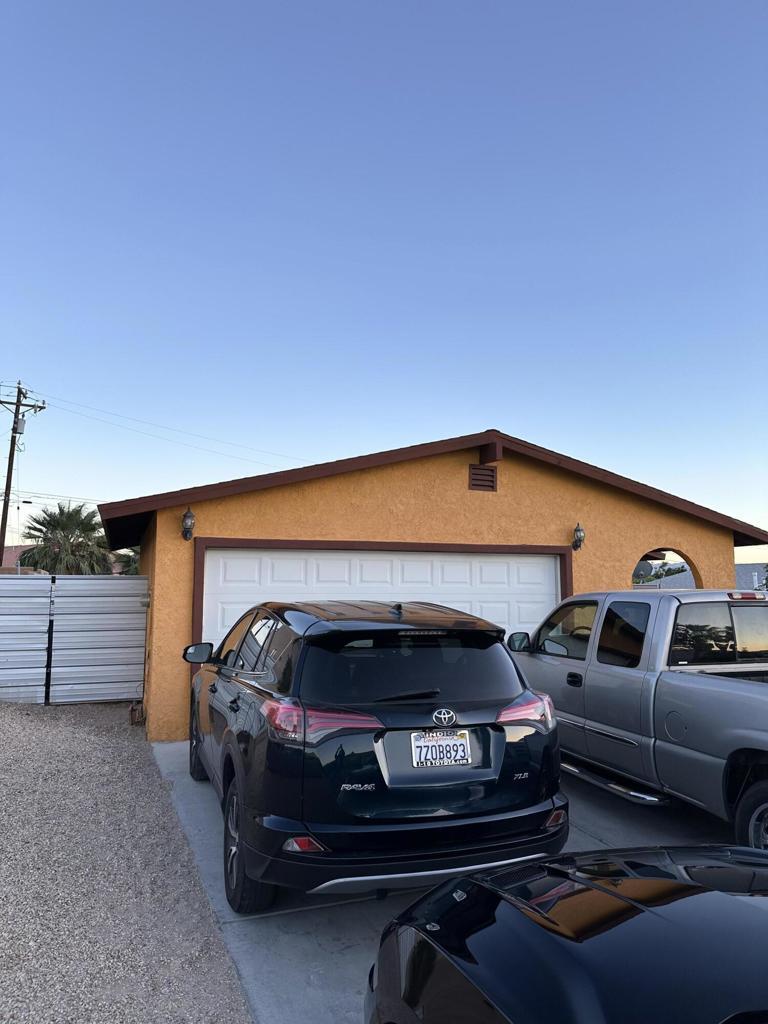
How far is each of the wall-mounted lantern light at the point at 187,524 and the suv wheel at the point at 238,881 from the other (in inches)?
182

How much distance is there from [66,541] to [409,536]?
76.6ft

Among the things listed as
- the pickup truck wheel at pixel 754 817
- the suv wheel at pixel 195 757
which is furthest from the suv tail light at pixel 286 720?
the suv wheel at pixel 195 757

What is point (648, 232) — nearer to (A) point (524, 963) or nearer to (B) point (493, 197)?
(B) point (493, 197)

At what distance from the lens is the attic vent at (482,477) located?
388 inches

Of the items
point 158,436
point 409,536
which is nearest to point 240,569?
point 409,536

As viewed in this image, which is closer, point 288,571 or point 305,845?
point 305,845

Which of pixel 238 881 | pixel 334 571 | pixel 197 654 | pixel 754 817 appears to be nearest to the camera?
pixel 238 881

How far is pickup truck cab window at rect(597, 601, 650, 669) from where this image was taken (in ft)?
17.7

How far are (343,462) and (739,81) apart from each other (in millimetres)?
7911

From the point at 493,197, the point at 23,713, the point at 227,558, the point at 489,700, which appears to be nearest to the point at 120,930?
the point at 489,700

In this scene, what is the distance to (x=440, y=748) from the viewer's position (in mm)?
3393

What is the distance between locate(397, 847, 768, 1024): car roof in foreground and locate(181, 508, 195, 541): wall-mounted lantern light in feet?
21.4

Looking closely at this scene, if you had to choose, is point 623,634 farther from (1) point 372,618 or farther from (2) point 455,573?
(2) point 455,573

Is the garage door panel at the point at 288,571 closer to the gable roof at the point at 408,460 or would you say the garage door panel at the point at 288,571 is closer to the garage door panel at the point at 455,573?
the gable roof at the point at 408,460
